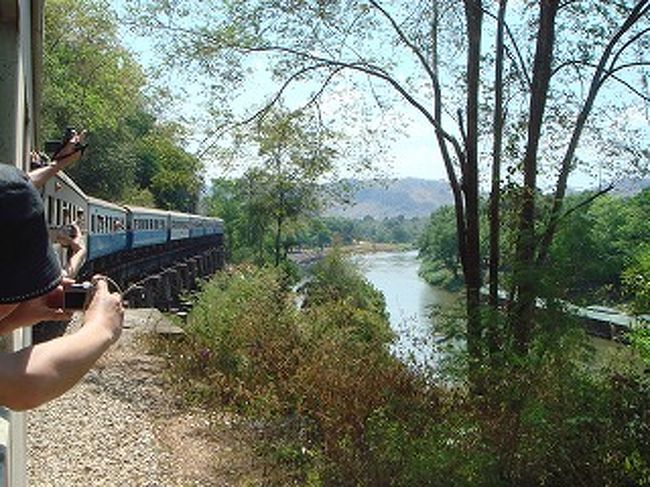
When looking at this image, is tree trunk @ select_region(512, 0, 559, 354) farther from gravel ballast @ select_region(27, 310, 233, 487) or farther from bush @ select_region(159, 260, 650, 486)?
gravel ballast @ select_region(27, 310, 233, 487)

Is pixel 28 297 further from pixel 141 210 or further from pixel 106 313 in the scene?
pixel 141 210

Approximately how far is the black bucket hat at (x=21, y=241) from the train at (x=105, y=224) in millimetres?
1627

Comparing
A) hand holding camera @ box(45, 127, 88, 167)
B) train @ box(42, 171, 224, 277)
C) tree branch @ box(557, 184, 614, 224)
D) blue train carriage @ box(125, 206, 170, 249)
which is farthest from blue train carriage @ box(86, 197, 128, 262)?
hand holding camera @ box(45, 127, 88, 167)

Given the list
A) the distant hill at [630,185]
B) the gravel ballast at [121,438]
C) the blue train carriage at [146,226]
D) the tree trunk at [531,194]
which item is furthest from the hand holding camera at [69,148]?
the blue train carriage at [146,226]

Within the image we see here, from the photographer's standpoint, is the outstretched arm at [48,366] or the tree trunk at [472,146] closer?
the outstretched arm at [48,366]

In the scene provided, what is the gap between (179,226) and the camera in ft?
98.5

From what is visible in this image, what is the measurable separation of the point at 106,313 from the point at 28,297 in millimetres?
281

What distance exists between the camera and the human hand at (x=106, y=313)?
1.60 metres

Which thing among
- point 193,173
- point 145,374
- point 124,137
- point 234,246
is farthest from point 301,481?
point 234,246

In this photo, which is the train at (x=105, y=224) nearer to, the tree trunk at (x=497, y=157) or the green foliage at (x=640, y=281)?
the green foliage at (x=640, y=281)

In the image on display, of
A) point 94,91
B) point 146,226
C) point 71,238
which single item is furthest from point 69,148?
point 94,91

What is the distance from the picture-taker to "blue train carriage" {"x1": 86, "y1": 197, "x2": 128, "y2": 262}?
1427cm

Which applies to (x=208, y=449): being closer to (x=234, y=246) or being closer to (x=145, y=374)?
(x=145, y=374)

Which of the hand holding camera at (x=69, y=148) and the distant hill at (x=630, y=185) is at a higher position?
the distant hill at (x=630, y=185)
